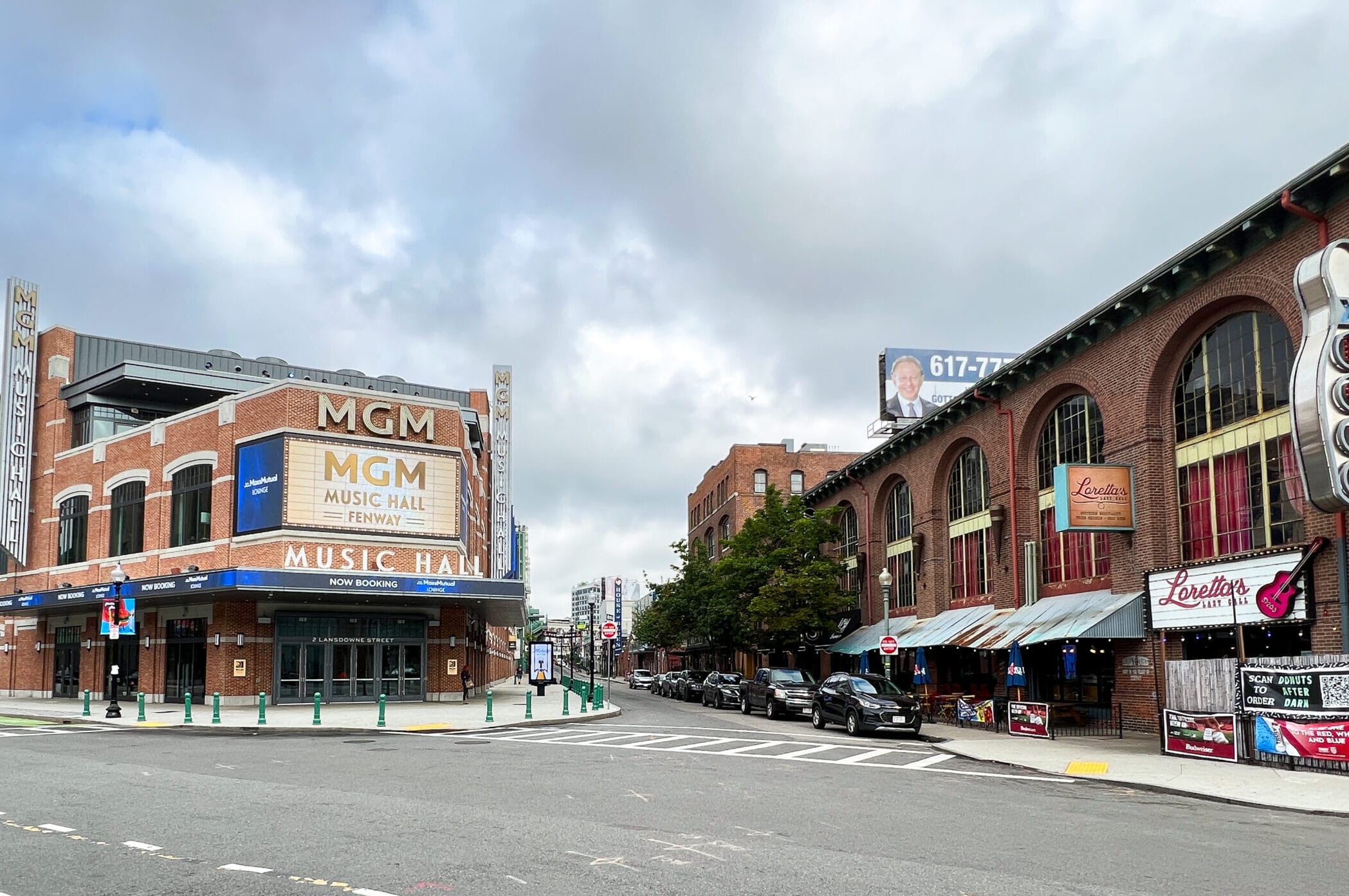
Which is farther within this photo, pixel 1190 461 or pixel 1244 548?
pixel 1190 461

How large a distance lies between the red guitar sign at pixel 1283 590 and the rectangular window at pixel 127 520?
122 ft

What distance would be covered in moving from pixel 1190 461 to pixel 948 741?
8627mm

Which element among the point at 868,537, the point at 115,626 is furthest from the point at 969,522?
the point at 115,626

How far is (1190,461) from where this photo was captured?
84.0 feet

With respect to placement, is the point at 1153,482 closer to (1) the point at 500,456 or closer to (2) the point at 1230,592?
(2) the point at 1230,592

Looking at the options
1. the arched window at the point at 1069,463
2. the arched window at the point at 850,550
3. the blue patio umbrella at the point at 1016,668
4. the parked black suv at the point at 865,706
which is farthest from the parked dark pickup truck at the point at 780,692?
the arched window at the point at 850,550

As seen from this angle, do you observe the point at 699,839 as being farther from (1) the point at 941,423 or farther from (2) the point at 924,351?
(2) the point at 924,351

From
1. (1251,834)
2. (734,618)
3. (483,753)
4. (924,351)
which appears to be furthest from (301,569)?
(924,351)

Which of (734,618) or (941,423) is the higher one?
(941,423)

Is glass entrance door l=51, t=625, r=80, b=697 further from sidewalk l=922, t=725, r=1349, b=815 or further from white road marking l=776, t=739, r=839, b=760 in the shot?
sidewalk l=922, t=725, r=1349, b=815

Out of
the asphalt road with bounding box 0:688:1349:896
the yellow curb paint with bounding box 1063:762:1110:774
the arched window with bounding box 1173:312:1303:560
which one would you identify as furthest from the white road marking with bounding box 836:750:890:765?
the arched window with bounding box 1173:312:1303:560

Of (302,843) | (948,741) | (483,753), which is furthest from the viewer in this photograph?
(948,741)

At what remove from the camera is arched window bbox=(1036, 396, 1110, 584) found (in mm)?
29422

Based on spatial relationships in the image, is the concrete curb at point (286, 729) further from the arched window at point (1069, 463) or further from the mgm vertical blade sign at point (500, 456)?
→ the mgm vertical blade sign at point (500, 456)
